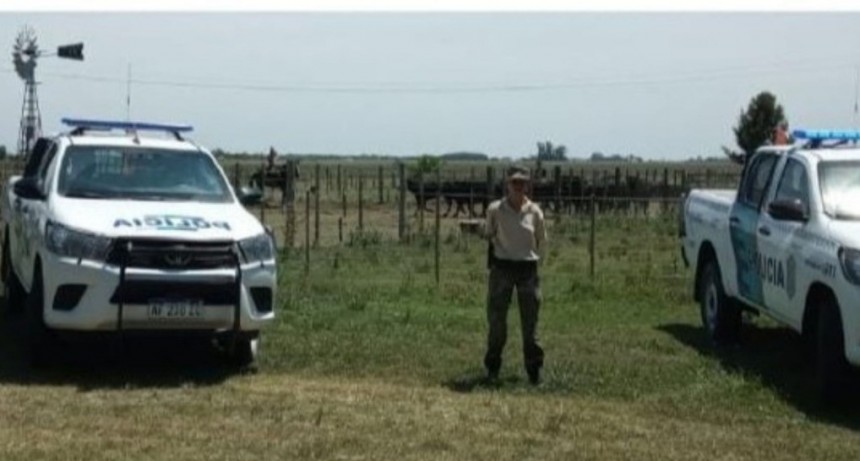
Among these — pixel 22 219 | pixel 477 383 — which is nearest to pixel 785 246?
pixel 477 383

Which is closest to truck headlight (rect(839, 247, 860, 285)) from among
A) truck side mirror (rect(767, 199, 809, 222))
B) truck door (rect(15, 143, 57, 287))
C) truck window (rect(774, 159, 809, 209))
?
truck side mirror (rect(767, 199, 809, 222))

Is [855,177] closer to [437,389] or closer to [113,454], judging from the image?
[437,389]

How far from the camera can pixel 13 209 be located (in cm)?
1227

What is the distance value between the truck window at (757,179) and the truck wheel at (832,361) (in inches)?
89.3

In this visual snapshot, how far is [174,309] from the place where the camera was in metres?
9.48

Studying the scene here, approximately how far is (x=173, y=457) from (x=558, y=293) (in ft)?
31.6

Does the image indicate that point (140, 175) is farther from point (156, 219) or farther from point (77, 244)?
point (77, 244)

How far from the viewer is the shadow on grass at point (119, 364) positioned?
9.60 meters

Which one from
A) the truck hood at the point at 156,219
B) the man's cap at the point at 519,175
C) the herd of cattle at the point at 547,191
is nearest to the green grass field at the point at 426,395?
the truck hood at the point at 156,219

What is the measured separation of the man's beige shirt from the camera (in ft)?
32.1

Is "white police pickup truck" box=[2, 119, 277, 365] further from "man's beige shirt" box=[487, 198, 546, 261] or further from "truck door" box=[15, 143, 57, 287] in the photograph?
"man's beige shirt" box=[487, 198, 546, 261]

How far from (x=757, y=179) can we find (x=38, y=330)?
590cm

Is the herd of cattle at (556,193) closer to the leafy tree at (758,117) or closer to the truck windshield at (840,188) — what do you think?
the leafy tree at (758,117)

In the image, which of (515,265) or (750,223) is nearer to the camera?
(515,265)
